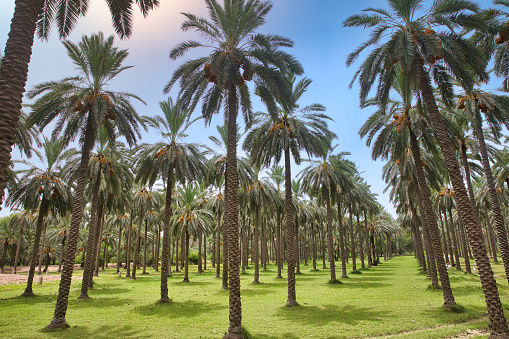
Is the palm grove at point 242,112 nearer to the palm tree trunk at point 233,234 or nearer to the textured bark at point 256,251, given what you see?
the palm tree trunk at point 233,234

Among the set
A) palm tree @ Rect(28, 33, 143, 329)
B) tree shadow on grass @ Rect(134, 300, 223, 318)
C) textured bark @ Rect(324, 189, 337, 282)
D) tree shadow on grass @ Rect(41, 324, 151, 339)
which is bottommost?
tree shadow on grass @ Rect(134, 300, 223, 318)

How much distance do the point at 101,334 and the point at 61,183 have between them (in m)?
16.8

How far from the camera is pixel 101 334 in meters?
10.7

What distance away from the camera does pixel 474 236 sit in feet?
34.5

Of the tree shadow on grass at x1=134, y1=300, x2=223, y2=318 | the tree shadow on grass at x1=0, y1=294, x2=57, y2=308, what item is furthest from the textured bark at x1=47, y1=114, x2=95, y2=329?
the tree shadow on grass at x1=0, y1=294, x2=57, y2=308

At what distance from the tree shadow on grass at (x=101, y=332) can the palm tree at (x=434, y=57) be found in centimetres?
1231

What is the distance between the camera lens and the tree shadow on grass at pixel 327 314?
1213 cm

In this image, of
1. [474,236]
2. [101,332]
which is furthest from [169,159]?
[474,236]

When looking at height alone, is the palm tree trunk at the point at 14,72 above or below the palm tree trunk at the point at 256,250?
above

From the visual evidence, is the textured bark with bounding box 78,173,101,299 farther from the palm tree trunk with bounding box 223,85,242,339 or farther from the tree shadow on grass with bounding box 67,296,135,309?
the palm tree trunk with bounding box 223,85,242,339

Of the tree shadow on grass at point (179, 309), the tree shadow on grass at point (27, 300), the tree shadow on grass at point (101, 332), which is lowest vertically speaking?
the tree shadow on grass at point (179, 309)

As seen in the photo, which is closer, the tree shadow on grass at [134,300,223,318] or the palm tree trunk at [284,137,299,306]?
the tree shadow on grass at [134,300,223,318]

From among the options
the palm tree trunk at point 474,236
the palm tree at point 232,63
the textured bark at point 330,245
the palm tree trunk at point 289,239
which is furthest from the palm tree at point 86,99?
the textured bark at point 330,245

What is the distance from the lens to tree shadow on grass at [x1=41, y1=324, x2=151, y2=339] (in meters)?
10.5
